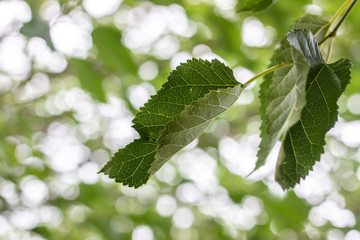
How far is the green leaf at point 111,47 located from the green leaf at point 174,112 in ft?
2.99

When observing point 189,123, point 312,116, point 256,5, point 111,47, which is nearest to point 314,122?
point 312,116

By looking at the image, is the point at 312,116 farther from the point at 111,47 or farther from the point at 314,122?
the point at 111,47

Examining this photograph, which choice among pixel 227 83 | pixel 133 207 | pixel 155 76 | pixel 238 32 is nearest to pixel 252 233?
pixel 133 207

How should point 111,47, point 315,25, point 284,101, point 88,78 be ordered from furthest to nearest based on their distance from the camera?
point 88,78
point 111,47
point 315,25
point 284,101

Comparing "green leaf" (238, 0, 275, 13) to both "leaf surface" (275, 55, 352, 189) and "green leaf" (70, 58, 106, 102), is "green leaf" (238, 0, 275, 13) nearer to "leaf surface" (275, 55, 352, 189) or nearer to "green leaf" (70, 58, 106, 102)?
"leaf surface" (275, 55, 352, 189)

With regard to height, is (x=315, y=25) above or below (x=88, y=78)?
above

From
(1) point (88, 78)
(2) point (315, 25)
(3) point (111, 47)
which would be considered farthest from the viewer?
(1) point (88, 78)

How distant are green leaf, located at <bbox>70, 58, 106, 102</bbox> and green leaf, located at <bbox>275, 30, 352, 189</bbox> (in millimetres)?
1059

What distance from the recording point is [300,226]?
176 centimetres

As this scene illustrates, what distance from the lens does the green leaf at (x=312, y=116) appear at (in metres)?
0.40

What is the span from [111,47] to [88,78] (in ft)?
0.52

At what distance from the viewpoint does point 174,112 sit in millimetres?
428

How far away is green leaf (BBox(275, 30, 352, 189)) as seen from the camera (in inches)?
15.9

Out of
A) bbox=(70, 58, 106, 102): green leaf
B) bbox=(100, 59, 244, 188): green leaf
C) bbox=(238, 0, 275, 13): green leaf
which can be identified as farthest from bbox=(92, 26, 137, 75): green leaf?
bbox=(100, 59, 244, 188): green leaf
